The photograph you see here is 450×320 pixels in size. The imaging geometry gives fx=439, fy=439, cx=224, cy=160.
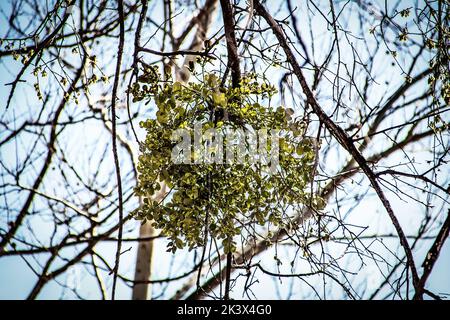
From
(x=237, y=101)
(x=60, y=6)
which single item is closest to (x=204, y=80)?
(x=237, y=101)

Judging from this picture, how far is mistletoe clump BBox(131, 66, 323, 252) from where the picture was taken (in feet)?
3.67

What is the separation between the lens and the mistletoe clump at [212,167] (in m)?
1.12

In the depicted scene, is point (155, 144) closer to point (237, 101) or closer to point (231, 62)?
point (237, 101)

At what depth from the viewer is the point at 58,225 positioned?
3.35 meters

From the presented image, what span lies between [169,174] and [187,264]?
2.40 metres

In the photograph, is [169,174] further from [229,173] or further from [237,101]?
[237,101]

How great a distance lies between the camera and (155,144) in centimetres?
112

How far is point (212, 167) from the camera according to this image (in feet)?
3.81
